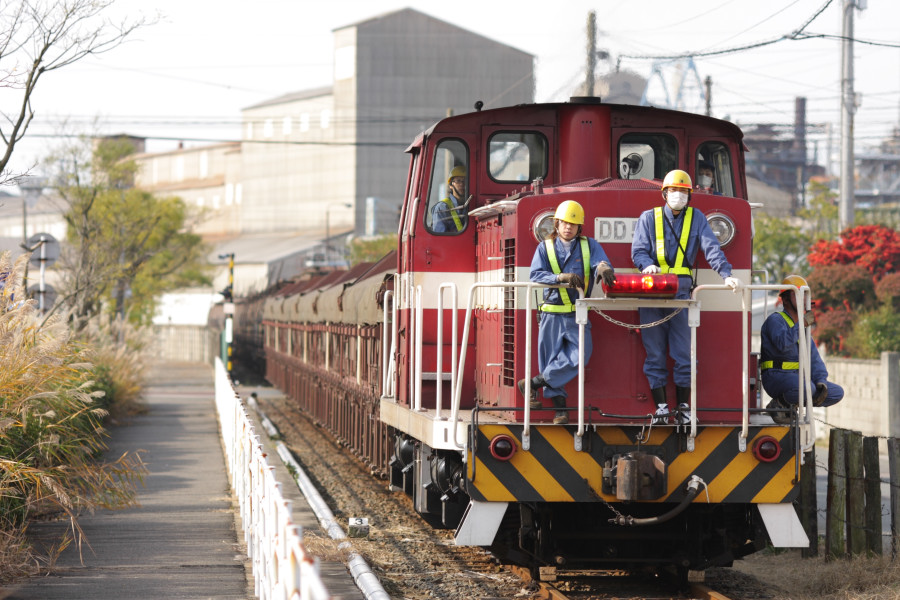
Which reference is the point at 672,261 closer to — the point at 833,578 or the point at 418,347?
the point at 418,347

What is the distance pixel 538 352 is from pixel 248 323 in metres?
34.6

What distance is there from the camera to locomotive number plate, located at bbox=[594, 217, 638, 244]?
845 centimetres

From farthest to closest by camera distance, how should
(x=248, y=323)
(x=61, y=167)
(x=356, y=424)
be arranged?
(x=248, y=323)
(x=61, y=167)
(x=356, y=424)

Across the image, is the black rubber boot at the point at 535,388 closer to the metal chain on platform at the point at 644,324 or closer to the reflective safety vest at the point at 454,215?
the metal chain on platform at the point at 644,324

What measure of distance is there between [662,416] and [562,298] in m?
1.03

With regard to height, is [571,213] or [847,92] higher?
[847,92]

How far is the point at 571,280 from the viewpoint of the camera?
7789mm

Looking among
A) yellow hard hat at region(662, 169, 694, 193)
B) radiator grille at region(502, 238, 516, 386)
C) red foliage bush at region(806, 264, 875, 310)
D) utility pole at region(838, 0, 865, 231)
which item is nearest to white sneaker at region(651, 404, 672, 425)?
radiator grille at region(502, 238, 516, 386)

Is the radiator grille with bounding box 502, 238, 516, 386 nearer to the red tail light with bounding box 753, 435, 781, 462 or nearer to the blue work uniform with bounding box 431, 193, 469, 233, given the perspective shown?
the blue work uniform with bounding box 431, 193, 469, 233

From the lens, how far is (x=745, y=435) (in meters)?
7.86

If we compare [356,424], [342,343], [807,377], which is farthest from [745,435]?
[342,343]

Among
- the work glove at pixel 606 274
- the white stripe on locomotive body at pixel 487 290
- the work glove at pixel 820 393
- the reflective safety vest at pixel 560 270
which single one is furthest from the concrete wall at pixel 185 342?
the work glove at pixel 606 274

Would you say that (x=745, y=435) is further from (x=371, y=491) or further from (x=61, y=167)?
(x=61, y=167)

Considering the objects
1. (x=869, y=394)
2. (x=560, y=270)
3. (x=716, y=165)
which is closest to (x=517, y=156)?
(x=716, y=165)
